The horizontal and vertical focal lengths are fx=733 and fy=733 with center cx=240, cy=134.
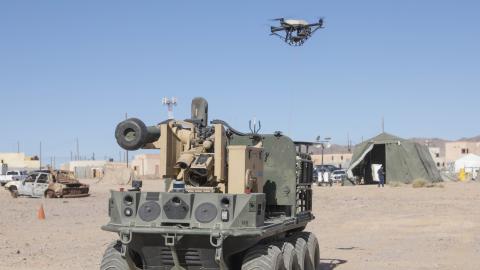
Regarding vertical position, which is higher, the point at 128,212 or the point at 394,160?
the point at 394,160

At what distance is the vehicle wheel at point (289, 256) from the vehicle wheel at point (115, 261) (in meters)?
1.99

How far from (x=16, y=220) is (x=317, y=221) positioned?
34.0 feet

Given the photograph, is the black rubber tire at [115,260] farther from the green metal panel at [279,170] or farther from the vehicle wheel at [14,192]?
the vehicle wheel at [14,192]

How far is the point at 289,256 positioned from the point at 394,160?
1492 inches

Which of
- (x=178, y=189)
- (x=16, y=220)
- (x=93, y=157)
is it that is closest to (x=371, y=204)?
(x=16, y=220)

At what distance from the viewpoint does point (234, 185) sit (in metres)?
9.90

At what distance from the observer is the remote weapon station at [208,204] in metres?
9.06

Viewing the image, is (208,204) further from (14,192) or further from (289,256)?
(14,192)

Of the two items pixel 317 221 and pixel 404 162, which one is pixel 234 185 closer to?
pixel 317 221

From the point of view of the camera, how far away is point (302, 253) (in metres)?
11.0

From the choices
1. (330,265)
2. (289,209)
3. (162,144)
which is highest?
(162,144)

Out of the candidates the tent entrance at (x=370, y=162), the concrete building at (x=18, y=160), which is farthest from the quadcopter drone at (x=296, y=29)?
the concrete building at (x=18, y=160)

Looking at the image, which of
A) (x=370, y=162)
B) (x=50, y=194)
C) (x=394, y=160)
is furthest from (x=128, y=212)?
(x=370, y=162)

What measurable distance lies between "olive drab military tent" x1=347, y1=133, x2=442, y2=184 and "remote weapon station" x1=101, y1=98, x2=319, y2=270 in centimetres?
3576
